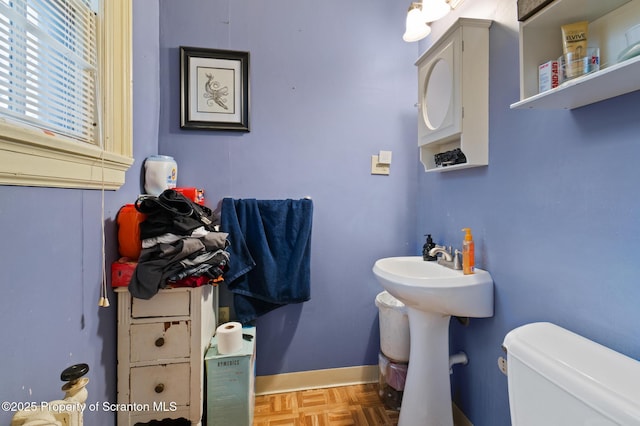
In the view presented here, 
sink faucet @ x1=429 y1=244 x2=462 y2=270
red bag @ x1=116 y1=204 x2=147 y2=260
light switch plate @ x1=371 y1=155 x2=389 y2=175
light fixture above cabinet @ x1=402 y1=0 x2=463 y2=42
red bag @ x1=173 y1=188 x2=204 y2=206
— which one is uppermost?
light fixture above cabinet @ x1=402 y1=0 x2=463 y2=42

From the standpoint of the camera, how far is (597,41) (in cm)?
75

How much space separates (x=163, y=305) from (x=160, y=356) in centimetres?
20

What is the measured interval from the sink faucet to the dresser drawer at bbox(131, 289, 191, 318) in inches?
45.0

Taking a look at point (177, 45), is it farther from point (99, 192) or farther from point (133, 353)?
point (133, 353)

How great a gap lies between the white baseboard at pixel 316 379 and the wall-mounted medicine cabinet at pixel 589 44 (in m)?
1.63

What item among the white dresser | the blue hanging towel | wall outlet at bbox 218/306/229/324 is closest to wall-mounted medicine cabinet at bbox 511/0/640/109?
the blue hanging towel

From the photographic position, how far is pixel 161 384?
1.09 metres

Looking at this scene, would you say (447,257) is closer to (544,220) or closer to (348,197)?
(544,220)

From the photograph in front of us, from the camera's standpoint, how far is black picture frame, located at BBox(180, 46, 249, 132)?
155 cm

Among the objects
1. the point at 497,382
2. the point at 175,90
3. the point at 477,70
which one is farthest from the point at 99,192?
the point at 497,382

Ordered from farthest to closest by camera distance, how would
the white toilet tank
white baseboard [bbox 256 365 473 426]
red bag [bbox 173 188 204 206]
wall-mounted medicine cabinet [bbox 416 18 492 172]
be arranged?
white baseboard [bbox 256 365 473 426] < red bag [bbox 173 188 204 206] < wall-mounted medicine cabinet [bbox 416 18 492 172] < the white toilet tank

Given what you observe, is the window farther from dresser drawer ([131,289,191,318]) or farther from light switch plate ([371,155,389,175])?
light switch plate ([371,155,389,175])

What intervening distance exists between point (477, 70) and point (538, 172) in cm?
51

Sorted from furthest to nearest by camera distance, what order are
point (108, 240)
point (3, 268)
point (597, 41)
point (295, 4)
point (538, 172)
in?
point (295, 4) → point (108, 240) → point (538, 172) → point (597, 41) → point (3, 268)
